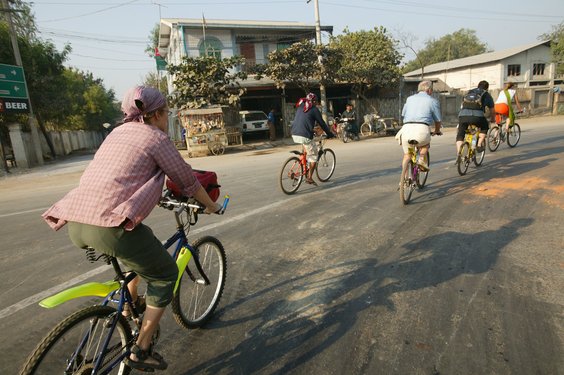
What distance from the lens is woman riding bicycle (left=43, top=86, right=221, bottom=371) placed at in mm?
1959

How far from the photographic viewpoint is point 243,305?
321cm

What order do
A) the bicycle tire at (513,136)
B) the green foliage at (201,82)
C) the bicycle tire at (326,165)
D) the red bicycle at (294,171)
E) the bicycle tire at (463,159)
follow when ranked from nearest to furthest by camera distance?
the red bicycle at (294,171)
the bicycle tire at (463,159)
the bicycle tire at (326,165)
the bicycle tire at (513,136)
the green foliage at (201,82)

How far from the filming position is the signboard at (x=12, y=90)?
15461 millimetres

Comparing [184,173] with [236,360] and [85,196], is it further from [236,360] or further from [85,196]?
[236,360]

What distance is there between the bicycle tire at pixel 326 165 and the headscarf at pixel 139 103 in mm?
6197

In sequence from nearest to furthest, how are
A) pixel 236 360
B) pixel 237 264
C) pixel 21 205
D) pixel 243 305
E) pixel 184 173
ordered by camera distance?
1. pixel 184 173
2. pixel 236 360
3. pixel 243 305
4. pixel 237 264
5. pixel 21 205

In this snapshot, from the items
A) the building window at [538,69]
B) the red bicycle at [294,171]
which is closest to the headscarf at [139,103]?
the red bicycle at [294,171]

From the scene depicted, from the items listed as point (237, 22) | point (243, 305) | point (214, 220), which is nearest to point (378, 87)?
point (237, 22)

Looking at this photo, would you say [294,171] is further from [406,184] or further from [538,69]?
[538,69]

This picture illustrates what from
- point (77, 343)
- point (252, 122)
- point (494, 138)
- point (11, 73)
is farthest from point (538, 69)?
point (77, 343)

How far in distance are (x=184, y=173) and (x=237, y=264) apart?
203cm

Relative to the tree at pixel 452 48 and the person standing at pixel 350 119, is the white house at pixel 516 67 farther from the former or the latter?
the tree at pixel 452 48

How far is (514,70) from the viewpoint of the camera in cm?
3803

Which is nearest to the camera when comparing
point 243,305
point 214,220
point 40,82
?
point 243,305
